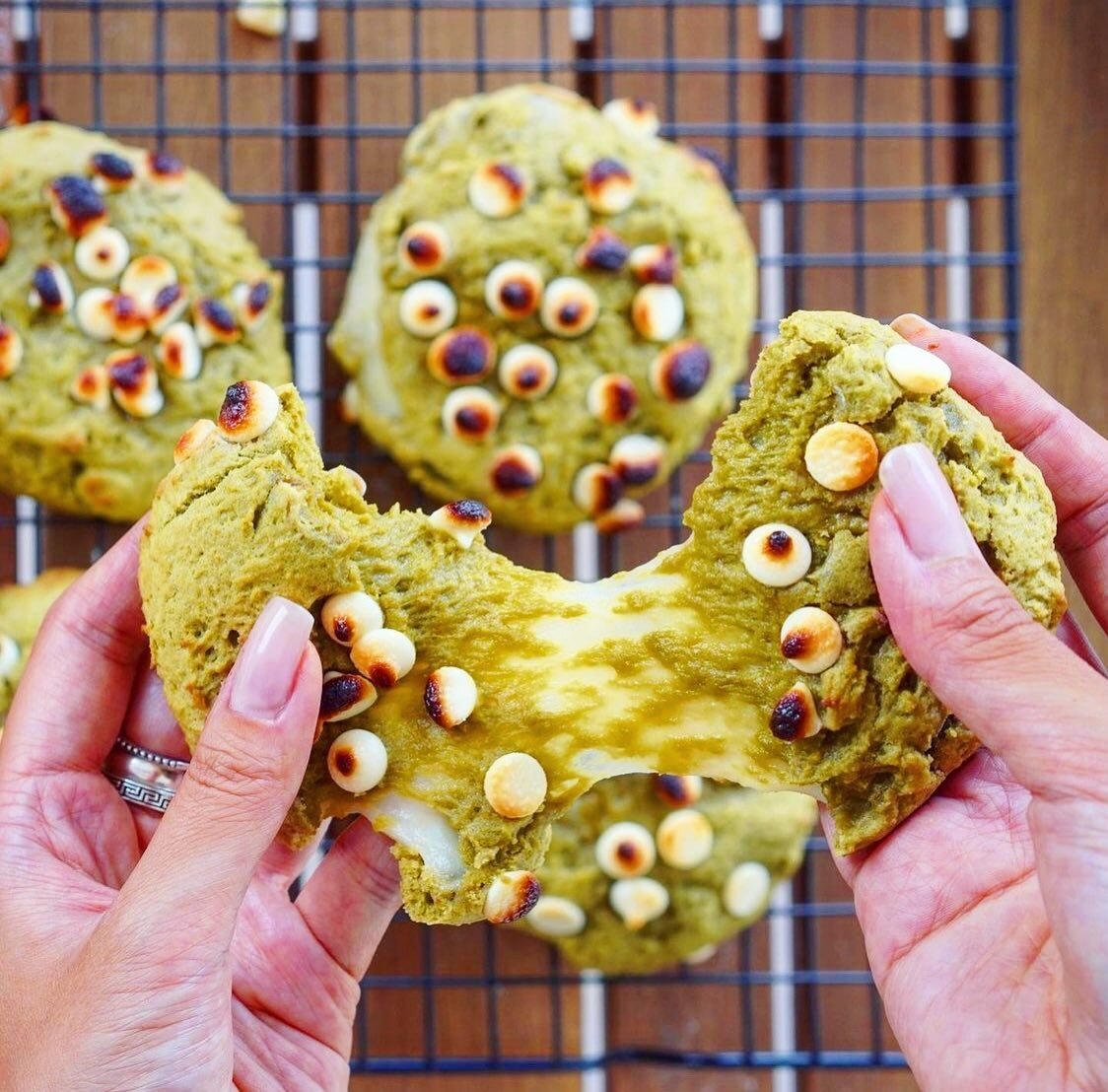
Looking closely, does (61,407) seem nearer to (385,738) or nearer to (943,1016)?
(385,738)

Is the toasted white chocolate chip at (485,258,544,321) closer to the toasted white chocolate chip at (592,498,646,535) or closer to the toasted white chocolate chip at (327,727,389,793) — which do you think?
the toasted white chocolate chip at (592,498,646,535)

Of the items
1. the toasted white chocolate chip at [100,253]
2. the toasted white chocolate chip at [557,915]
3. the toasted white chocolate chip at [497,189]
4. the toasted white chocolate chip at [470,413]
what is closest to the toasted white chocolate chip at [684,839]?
the toasted white chocolate chip at [557,915]

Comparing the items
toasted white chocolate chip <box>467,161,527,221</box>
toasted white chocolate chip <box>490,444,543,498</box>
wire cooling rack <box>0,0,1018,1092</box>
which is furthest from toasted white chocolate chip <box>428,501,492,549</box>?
wire cooling rack <box>0,0,1018,1092</box>

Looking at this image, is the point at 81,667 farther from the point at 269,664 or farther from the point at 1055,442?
the point at 1055,442

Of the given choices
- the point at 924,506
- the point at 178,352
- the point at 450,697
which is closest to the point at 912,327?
the point at 924,506

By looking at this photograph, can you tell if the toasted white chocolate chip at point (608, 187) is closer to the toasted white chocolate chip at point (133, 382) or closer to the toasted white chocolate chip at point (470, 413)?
the toasted white chocolate chip at point (470, 413)
